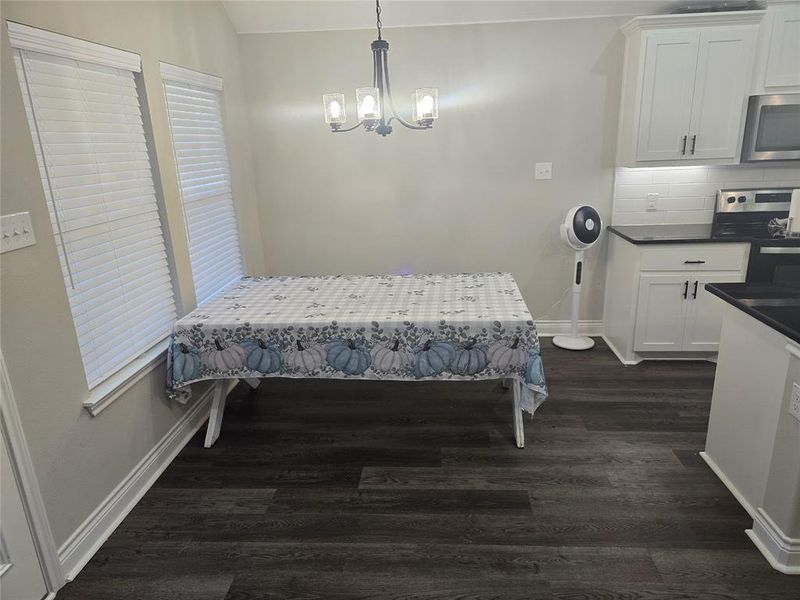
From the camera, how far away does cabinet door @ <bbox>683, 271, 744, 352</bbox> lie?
3.52m

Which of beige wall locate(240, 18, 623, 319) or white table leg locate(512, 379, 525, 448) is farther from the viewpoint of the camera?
beige wall locate(240, 18, 623, 319)

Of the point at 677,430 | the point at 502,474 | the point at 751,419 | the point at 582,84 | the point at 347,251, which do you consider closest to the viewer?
the point at 751,419

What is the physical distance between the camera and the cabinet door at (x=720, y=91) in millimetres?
3322

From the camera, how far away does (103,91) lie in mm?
2342

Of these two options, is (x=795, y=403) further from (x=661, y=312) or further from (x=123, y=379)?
(x=123, y=379)

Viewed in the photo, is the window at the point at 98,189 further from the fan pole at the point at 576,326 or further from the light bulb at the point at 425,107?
the fan pole at the point at 576,326

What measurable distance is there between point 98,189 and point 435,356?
1678 millimetres

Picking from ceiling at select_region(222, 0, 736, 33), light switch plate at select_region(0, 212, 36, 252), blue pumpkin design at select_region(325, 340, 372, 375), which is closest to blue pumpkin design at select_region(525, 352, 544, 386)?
blue pumpkin design at select_region(325, 340, 372, 375)

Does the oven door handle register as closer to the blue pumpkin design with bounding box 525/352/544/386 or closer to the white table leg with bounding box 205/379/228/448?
the blue pumpkin design with bounding box 525/352/544/386

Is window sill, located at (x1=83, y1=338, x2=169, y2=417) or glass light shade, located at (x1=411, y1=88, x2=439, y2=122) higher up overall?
glass light shade, located at (x1=411, y1=88, x2=439, y2=122)

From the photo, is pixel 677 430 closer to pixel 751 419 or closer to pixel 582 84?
pixel 751 419

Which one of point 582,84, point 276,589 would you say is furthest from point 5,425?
point 582,84

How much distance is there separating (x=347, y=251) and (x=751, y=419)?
290 cm

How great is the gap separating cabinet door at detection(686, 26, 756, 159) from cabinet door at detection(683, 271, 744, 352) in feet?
2.62
